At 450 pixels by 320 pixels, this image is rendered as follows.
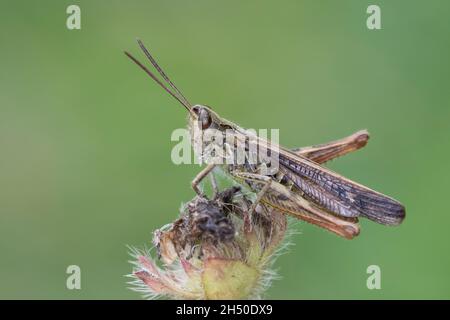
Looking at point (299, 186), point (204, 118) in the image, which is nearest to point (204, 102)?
point (204, 118)

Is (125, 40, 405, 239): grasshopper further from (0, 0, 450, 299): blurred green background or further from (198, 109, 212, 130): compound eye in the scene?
(0, 0, 450, 299): blurred green background

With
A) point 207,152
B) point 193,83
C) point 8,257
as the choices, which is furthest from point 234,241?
point 193,83

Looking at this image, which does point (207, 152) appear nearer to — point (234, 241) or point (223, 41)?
point (234, 241)

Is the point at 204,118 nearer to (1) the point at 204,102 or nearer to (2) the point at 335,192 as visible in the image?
(2) the point at 335,192

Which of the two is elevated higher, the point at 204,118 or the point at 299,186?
the point at 204,118

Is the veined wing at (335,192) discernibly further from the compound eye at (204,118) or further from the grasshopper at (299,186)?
the compound eye at (204,118)

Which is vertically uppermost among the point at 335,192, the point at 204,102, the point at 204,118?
the point at 204,102

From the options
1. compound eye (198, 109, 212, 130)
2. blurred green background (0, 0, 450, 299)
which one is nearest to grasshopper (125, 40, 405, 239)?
compound eye (198, 109, 212, 130)
